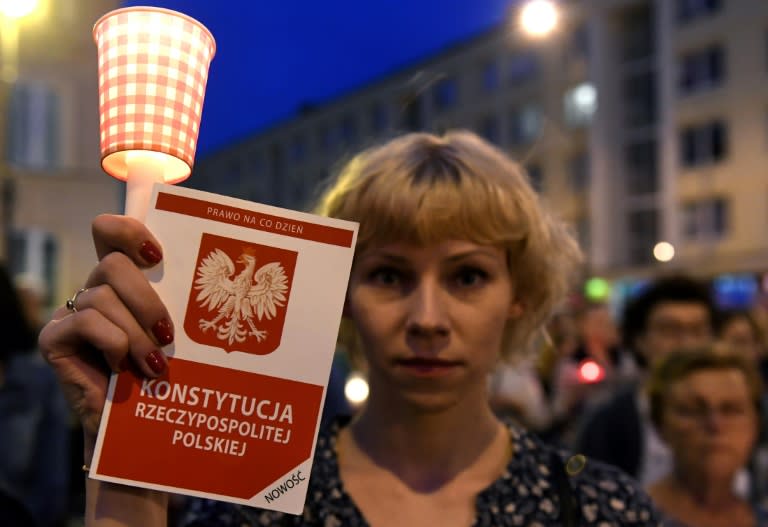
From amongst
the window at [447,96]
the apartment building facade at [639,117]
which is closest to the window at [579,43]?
the apartment building facade at [639,117]

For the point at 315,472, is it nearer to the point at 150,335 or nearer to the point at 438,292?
the point at 438,292

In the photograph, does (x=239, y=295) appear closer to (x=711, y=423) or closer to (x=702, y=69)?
(x=711, y=423)

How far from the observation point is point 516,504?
161 cm

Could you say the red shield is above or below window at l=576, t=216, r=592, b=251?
below

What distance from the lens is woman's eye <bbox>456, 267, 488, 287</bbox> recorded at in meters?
1.60

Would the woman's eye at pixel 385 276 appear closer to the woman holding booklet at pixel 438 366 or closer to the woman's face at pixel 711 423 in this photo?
the woman holding booklet at pixel 438 366

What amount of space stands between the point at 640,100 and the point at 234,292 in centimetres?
2948

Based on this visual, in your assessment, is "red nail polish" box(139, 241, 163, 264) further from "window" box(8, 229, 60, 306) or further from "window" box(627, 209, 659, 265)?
"window" box(627, 209, 659, 265)

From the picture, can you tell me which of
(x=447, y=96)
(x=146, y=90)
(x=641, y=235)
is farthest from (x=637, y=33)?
(x=146, y=90)

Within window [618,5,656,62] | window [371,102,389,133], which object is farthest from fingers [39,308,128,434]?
window [371,102,389,133]

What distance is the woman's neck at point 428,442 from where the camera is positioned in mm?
1651

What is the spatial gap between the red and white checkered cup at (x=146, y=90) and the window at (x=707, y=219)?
25.6 metres

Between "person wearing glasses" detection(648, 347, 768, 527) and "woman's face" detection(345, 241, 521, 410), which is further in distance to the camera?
"person wearing glasses" detection(648, 347, 768, 527)

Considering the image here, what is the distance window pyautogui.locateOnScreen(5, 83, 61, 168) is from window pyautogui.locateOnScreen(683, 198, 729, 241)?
18506mm
